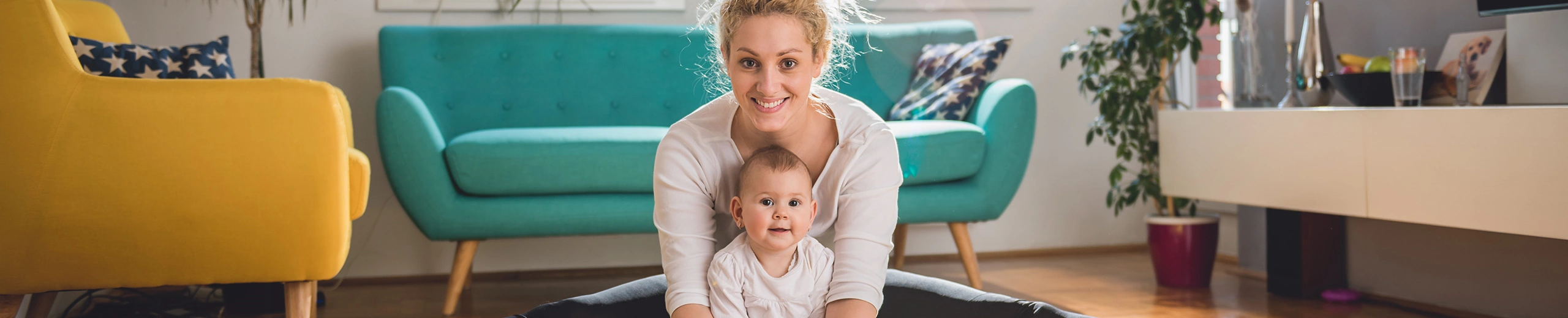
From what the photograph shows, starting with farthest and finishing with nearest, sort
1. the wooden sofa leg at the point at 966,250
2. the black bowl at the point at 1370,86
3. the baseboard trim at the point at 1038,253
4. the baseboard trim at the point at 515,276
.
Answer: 1. the baseboard trim at the point at 1038,253
2. the baseboard trim at the point at 515,276
3. the wooden sofa leg at the point at 966,250
4. the black bowl at the point at 1370,86

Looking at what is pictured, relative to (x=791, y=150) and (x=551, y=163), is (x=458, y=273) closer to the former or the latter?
(x=551, y=163)

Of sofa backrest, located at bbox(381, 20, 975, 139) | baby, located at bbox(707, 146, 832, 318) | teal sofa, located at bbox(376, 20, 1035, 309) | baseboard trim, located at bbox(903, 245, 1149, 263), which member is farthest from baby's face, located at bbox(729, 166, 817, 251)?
baseboard trim, located at bbox(903, 245, 1149, 263)

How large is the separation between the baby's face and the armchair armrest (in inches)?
30.9

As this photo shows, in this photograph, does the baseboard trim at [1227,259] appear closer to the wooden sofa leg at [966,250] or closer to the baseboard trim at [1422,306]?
the baseboard trim at [1422,306]

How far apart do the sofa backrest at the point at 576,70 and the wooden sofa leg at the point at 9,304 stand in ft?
4.03

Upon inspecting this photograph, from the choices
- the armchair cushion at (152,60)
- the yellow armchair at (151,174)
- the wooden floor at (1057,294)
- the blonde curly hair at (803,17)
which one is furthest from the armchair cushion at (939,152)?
the armchair cushion at (152,60)

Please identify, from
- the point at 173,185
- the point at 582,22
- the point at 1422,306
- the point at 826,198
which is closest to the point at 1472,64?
the point at 1422,306

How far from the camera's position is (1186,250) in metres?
2.54

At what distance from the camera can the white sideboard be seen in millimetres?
1734

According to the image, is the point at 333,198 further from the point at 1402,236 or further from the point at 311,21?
the point at 1402,236

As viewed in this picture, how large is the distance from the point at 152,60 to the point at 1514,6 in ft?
8.79

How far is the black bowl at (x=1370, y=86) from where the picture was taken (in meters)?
2.10

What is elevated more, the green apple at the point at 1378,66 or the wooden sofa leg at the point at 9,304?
the green apple at the point at 1378,66

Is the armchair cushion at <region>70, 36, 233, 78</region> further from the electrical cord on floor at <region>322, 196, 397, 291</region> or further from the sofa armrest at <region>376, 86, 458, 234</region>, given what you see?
the electrical cord on floor at <region>322, 196, 397, 291</region>
